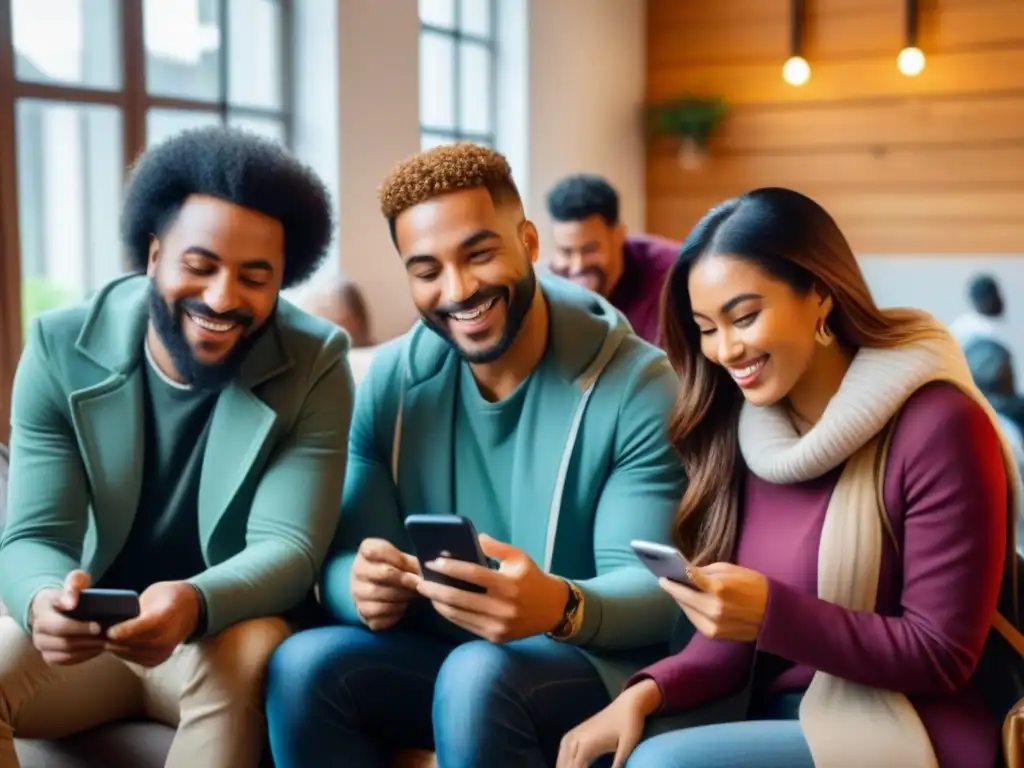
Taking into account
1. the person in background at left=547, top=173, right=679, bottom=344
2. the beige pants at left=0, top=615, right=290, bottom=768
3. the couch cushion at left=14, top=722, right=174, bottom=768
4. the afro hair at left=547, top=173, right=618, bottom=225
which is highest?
the afro hair at left=547, top=173, right=618, bottom=225

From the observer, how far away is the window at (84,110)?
389cm

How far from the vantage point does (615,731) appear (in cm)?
167

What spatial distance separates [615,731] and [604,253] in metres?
2.41

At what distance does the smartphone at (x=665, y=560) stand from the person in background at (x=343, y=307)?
279 centimetres

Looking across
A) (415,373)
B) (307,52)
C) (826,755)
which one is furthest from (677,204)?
(826,755)

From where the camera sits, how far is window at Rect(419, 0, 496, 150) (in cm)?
598

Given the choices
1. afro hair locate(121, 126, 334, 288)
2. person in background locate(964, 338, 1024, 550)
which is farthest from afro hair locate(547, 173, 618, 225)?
afro hair locate(121, 126, 334, 288)

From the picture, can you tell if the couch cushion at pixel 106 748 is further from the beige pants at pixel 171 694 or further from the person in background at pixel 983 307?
the person in background at pixel 983 307

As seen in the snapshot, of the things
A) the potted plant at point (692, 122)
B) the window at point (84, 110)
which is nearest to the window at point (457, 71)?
the potted plant at point (692, 122)

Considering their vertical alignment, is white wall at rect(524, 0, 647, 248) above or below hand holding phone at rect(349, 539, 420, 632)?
above

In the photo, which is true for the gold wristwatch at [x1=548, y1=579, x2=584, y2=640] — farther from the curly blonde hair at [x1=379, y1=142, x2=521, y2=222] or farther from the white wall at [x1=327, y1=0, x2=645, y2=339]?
the white wall at [x1=327, y1=0, x2=645, y2=339]

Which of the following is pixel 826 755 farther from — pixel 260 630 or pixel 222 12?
pixel 222 12

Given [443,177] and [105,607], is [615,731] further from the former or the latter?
[443,177]

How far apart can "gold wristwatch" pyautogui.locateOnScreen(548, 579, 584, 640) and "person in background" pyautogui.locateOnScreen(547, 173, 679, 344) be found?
2149mm
